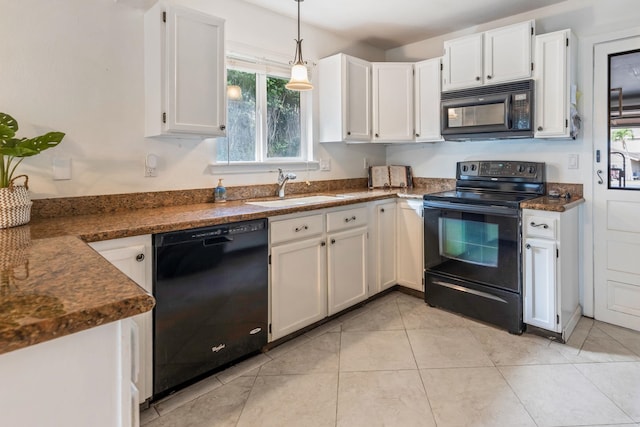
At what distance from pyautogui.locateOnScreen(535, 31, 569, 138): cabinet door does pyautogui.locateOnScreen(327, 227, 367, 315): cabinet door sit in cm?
155

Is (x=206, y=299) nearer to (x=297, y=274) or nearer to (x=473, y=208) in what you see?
(x=297, y=274)

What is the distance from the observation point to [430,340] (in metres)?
2.57

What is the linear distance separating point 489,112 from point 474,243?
1047mm

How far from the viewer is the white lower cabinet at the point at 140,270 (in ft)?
5.54

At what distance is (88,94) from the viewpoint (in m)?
2.13

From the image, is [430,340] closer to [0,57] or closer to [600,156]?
[600,156]

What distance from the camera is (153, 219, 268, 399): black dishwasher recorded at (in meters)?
1.86

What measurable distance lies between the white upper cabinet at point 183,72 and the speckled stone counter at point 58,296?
129 centimetres

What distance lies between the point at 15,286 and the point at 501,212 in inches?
106

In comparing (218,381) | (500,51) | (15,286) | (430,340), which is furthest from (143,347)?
(500,51)

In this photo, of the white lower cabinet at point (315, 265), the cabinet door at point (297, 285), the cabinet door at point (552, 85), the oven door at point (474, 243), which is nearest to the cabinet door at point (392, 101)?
the oven door at point (474, 243)

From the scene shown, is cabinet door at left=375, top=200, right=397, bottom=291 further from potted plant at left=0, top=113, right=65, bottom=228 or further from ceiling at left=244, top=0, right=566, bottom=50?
potted plant at left=0, top=113, right=65, bottom=228

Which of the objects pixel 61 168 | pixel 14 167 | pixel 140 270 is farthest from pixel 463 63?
pixel 14 167

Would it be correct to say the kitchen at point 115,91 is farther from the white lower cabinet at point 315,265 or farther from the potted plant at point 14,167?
the white lower cabinet at point 315,265
